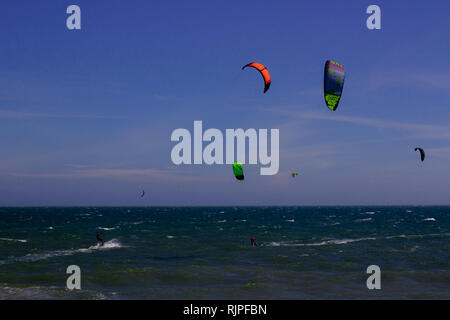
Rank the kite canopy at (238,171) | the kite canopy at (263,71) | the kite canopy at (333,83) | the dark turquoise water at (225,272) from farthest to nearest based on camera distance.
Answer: the kite canopy at (238,171)
the kite canopy at (263,71)
the dark turquoise water at (225,272)
the kite canopy at (333,83)

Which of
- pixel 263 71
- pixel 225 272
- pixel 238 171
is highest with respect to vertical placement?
pixel 263 71

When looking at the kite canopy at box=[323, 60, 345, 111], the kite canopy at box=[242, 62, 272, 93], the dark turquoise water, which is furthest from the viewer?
the kite canopy at box=[242, 62, 272, 93]

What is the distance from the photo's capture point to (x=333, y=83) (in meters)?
16.9

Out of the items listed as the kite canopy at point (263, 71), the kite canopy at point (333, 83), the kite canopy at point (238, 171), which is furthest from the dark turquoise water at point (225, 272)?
the kite canopy at point (263, 71)

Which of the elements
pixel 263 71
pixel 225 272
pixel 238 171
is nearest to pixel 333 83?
pixel 263 71

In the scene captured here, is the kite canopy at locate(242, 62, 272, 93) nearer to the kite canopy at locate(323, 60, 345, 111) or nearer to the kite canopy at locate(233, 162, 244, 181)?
the kite canopy at locate(323, 60, 345, 111)

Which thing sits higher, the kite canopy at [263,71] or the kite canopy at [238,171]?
the kite canopy at [263,71]

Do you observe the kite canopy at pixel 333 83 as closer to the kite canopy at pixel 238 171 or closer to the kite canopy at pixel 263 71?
the kite canopy at pixel 263 71

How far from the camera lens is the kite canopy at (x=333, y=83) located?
16.5 metres

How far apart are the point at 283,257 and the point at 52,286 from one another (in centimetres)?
1600

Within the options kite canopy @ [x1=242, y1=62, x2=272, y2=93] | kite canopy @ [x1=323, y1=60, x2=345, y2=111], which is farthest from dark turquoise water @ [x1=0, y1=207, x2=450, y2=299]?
kite canopy @ [x1=242, y1=62, x2=272, y2=93]

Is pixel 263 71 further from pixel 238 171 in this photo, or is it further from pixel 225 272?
pixel 225 272

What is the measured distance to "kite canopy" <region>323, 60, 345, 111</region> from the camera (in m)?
16.5
